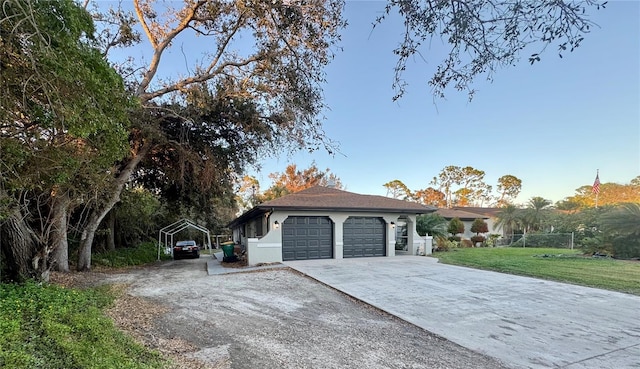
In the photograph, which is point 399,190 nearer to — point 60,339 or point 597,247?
point 597,247

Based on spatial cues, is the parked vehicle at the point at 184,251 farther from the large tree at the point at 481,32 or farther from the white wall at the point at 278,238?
the large tree at the point at 481,32

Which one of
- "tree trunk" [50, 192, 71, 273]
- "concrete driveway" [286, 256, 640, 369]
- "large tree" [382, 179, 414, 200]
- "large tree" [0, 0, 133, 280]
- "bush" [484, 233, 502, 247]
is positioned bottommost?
"bush" [484, 233, 502, 247]

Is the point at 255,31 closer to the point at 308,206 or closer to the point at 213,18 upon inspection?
the point at 213,18

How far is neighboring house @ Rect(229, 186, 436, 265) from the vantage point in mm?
13422

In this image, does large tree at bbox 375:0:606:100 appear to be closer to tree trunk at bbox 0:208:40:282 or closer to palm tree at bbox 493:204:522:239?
tree trunk at bbox 0:208:40:282

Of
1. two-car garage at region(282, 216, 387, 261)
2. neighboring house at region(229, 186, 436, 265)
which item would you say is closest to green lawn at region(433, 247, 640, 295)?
neighboring house at region(229, 186, 436, 265)

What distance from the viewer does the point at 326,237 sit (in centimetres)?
1472

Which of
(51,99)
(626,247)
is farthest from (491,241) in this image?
(51,99)

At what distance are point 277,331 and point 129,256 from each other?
13.6 meters

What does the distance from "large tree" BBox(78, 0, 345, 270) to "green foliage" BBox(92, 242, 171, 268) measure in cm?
190

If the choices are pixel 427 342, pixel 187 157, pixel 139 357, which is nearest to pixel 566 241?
pixel 427 342

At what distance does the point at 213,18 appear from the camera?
394 inches

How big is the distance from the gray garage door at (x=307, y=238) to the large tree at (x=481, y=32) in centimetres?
1111

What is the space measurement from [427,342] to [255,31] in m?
9.32
